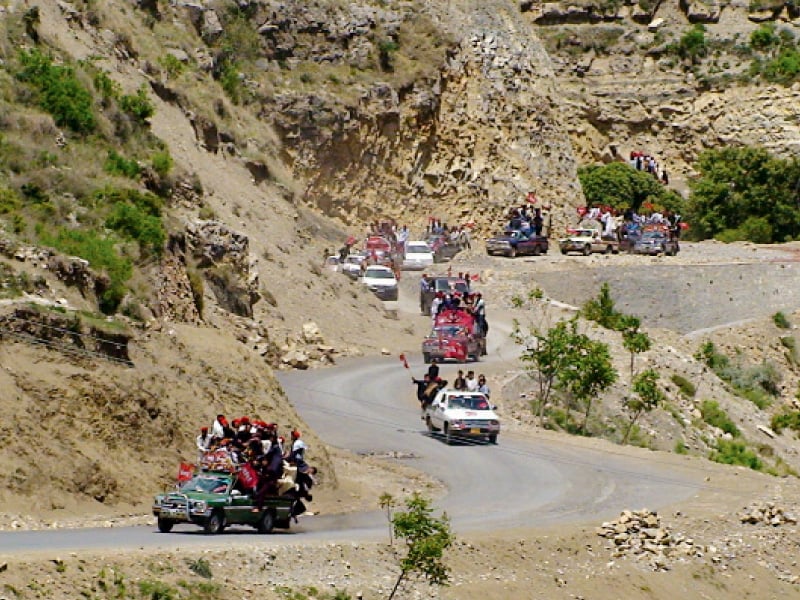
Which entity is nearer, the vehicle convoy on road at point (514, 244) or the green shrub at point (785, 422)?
the green shrub at point (785, 422)

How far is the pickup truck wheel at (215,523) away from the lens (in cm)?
2756

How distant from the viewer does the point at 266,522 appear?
28.7 metres

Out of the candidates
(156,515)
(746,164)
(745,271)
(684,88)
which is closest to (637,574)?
(156,515)

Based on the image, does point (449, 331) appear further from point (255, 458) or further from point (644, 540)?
point (255, 458)

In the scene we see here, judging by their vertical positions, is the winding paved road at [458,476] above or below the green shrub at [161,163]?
below

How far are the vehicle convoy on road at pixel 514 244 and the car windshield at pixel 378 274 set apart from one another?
10.1m

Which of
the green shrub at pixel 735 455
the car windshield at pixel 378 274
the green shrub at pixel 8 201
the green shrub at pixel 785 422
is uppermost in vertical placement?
the green shrub at pixel 8 201

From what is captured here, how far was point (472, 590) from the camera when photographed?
2845 centimetres

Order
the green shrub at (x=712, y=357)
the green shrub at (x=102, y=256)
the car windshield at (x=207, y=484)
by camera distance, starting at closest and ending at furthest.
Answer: the car windshield at (x=207, y=484) → the green shrub at (x=102, y=256) → the green shrub at (x=712, y=357)

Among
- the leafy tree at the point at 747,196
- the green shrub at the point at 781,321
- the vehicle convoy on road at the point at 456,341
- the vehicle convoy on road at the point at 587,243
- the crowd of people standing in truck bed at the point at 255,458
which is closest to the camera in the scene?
the crowd of people standing in truck bed at the point at 255,458

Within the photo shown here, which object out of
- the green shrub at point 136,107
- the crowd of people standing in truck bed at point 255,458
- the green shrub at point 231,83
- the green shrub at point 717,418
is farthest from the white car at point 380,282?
the crowd of people standing in truck bed at point 255,458

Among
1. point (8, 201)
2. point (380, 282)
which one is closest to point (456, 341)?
point (380, 282)

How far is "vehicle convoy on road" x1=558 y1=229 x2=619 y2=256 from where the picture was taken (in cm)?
8188

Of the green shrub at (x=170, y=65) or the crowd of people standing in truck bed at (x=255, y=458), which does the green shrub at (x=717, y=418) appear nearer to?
the green shrub at (x=170, y=65)
